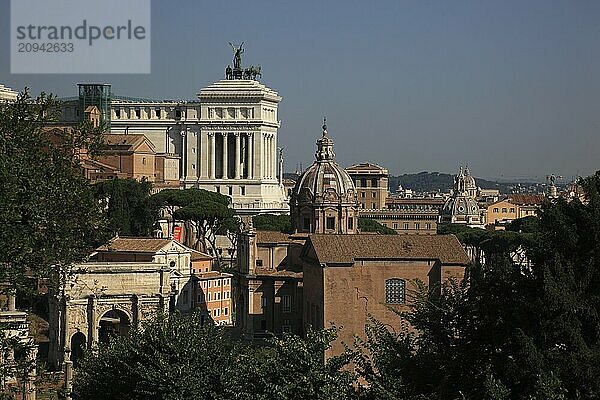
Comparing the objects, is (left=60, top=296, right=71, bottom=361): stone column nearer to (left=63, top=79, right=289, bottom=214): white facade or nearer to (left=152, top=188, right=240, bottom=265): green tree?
(left=152, top=188, right=240, bottom=265): green tree

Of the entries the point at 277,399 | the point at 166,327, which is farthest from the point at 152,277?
the point at 277,399

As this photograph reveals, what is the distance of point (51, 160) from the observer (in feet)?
71.7

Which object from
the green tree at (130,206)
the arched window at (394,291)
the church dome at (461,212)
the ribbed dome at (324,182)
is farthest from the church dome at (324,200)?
the church dome at (461,212)

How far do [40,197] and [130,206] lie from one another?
40.8 meters

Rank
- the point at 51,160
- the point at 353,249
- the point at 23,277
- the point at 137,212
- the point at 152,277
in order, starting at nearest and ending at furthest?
the point at 23,277
the point at 51,160
the point at 353,249
the point at 152,277
the point at 137,212

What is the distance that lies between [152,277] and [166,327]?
20.7 m

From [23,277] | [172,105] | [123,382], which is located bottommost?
[123,382]

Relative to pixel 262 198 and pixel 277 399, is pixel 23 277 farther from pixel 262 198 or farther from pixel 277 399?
pixel 262 198

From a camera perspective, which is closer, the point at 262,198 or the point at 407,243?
the point at 407,243

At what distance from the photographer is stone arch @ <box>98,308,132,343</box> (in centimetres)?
4506

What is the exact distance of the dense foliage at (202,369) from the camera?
2236cm

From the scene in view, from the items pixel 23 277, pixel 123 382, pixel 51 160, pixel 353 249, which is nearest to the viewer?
pixel 23 277

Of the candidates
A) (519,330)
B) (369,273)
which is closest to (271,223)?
(369,273)

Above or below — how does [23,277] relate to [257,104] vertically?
below
